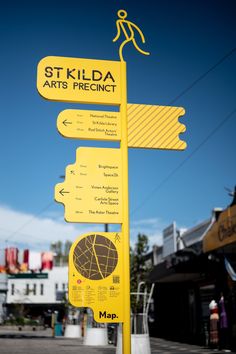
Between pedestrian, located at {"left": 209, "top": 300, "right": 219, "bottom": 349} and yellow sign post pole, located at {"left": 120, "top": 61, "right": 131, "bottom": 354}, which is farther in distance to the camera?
pedestrian, located at {"left": 209, "top": 300, "right": 219, "bottom": 349}

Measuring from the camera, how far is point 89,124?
570 cm

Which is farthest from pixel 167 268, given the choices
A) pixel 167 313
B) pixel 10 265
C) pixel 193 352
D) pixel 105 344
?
pixel 10 265

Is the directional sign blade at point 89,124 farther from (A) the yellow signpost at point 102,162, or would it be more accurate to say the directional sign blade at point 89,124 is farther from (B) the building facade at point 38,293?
(B) the building facade at point 38,293

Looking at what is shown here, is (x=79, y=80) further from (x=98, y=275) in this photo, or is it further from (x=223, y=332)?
(x=223, y=332)

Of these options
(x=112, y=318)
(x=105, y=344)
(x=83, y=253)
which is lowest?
(x=105, y=344)

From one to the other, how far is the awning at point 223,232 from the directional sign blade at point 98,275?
1093 cm

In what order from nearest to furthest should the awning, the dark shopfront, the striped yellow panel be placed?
the striped yellow panel, the awning, the dark shopfront

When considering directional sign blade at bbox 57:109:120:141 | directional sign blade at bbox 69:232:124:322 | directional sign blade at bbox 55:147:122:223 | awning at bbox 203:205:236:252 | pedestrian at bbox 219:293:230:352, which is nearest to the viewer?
directional sign blade at bbox 69:232:124:322

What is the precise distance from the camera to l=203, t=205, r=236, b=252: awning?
1581 centimetres

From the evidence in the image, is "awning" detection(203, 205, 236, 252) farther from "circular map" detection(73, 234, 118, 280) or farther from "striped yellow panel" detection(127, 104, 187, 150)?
"circular map" detection(73, 234, 118, 280)

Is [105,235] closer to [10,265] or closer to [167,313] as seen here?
[167,313]

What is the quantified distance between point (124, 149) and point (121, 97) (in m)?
0.69

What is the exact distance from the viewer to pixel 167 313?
108ft

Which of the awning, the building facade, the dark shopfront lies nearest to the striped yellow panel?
the awning
